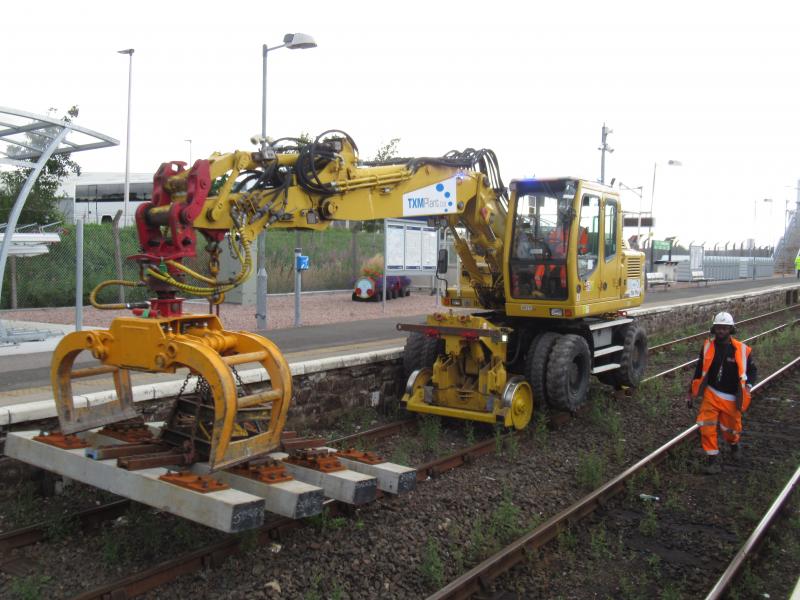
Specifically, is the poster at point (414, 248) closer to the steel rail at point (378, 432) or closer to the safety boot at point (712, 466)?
the steel rail at point (378, 432)

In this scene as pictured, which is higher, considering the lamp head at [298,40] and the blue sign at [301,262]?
the lamp head at [298,40]

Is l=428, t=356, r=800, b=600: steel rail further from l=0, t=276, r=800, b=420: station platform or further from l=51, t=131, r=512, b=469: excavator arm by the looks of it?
l=0, t=276, r=800, b=420: station platform

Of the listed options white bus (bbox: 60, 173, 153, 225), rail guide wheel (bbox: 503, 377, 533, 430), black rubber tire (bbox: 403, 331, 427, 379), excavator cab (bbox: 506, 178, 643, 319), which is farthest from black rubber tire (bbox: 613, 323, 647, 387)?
white bus (bbox: 60, 173, 153, 225)

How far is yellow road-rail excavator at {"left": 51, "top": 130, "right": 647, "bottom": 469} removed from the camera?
5.23 meters

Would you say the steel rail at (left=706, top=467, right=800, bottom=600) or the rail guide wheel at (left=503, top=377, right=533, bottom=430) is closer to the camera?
the steel rail at (left=706, top=467, right=800, bottom=600)

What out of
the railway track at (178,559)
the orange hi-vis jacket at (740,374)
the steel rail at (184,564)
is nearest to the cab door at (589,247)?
the orange hi-vis jacket at (740,374)

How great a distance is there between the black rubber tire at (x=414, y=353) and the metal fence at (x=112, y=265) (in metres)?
6.98

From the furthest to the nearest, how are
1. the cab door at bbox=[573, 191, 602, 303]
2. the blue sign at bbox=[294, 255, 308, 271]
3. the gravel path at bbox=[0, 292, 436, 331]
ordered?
the gravel path at bbox=[0, 292, 436, 331] < the blue sign at bbox=[294, 255, 308, 271] < the cab door at bbox=[573, 191, 602, 303]

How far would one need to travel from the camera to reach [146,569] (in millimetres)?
5031

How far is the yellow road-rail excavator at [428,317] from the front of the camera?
5.23m

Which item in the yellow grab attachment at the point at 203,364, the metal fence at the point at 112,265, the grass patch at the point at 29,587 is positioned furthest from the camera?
Result: the metal fence at the point at 112,265

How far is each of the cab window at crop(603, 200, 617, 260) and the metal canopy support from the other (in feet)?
23.2

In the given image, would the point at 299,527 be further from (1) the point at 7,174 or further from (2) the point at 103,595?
(1) the point at 7,174

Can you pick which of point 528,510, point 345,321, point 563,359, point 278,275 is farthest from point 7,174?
point 528,510
